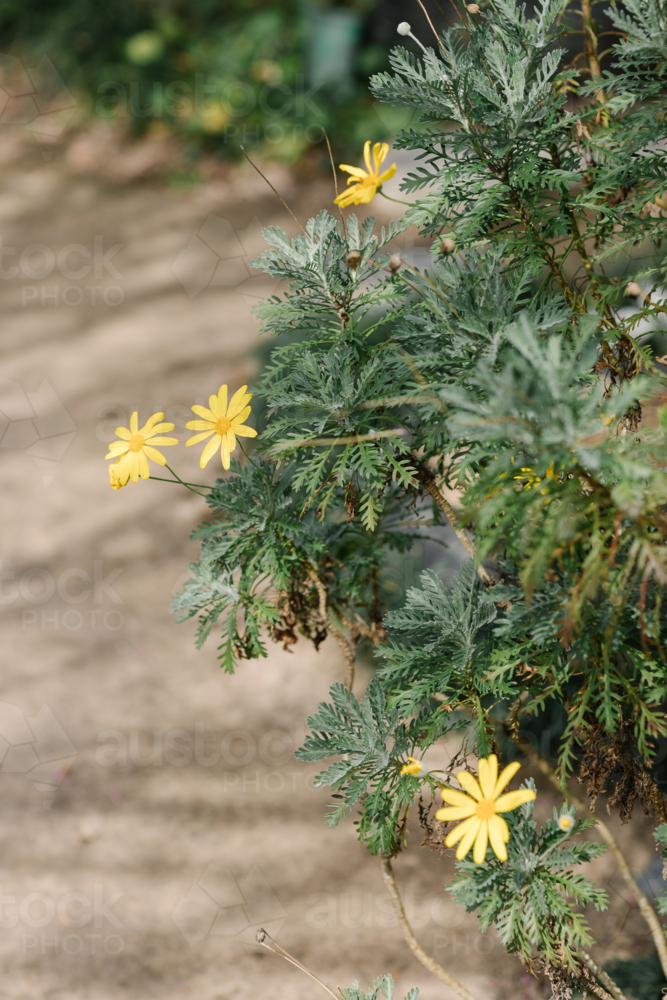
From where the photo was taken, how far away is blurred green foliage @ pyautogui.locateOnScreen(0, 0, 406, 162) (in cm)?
437

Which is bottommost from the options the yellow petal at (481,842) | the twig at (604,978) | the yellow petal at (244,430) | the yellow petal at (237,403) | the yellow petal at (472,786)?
the twig at (604,978)

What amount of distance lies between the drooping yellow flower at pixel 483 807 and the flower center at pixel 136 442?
587 millimetres

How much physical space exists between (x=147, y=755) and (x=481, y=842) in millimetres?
1663

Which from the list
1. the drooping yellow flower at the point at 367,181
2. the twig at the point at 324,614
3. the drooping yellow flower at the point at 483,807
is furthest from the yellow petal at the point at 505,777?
the drooping yellow flower at the point at 367,181

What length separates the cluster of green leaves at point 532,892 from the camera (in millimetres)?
857

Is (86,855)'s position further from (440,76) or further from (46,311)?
(46,311)

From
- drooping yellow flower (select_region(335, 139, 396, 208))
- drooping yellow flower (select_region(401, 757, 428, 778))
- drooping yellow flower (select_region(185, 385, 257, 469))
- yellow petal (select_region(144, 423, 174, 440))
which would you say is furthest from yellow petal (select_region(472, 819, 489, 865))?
drooping yellow flower (select_region(335, 139, 396, 208))

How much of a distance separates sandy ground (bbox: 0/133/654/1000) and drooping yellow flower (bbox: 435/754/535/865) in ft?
2.15

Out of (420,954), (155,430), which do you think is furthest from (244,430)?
(420,954)

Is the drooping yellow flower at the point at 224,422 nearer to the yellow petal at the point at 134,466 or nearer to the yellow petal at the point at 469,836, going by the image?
the yellow petal at the point at 134,466

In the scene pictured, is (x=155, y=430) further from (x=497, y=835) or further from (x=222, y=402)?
(x=497, y=835)

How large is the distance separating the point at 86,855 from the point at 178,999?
486 millimetres

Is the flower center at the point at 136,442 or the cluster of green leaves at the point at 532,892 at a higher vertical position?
A: the flower center at the point at 136,442

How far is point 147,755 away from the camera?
221 cm
